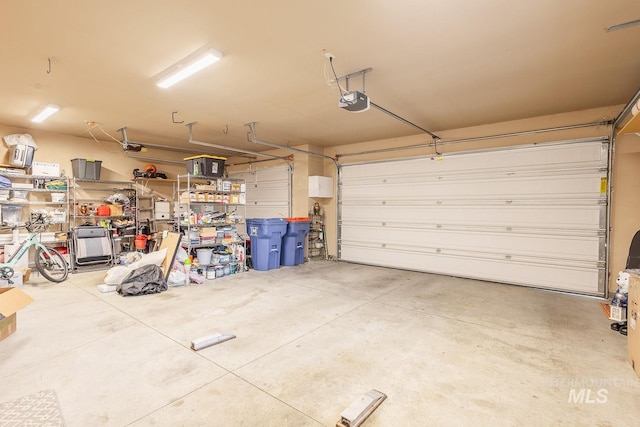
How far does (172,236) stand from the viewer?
18.8 ft

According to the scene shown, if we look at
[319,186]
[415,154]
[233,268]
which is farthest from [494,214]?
[233,268]

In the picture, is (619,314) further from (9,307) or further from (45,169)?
(45,169)

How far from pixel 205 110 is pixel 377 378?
4681mm

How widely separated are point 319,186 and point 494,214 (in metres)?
3.86

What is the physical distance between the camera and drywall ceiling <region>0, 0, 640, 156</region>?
2469 millimetres

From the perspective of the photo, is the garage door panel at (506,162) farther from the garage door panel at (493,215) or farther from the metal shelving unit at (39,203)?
the metal shelving unit at (39,203)

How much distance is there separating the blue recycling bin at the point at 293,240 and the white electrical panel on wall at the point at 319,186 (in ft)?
2.51

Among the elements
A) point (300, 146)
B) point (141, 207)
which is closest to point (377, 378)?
point (300, 146)

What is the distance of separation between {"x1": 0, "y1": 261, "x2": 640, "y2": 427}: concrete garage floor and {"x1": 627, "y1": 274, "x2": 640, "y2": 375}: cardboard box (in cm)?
11

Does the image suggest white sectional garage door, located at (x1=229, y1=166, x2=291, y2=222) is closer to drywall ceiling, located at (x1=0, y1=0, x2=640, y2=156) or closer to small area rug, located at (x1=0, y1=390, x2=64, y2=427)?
drywall ceiling, located at (x1=0, y1=0, x2=640, y2=156)

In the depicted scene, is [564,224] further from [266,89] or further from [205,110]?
[205,110]

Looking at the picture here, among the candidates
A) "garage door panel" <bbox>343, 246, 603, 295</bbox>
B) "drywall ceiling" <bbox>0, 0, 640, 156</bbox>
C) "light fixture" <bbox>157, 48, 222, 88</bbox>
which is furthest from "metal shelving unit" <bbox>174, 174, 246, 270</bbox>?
"garage door panel" <bbox>343, 246, 603, 295</bbox>

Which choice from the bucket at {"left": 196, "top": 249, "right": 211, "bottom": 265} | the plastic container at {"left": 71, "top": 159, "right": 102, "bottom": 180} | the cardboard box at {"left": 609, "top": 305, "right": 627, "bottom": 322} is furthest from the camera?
the plastic container at {"left": 71, "top": 159, "right": 102, "bottom": 180}

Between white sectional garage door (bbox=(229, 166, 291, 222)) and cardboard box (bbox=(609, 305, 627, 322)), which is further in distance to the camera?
white sectional garage door (bbox=(229, 166, 291, 222))
